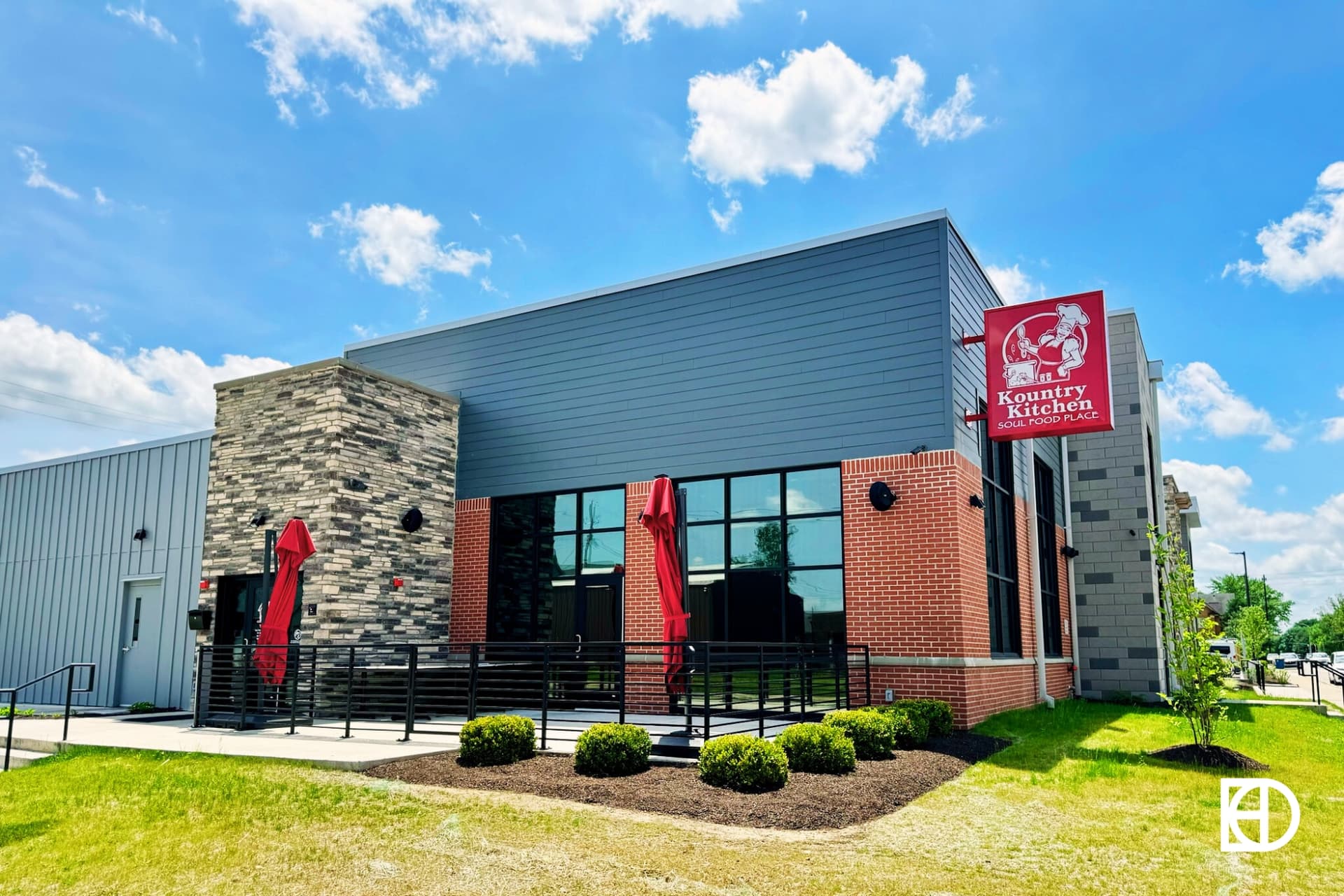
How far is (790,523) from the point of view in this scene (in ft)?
42.1

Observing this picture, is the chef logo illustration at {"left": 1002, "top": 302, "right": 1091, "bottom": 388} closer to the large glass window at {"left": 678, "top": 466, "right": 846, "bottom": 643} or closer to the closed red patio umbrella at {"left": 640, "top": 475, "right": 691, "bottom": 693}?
the large glass window at {"left": 678, "top": 466, "right": 846, "bottom": 643}

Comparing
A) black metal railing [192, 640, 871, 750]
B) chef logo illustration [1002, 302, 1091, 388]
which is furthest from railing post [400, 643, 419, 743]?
chef logo illustration [1002, 302, 1091, 388]

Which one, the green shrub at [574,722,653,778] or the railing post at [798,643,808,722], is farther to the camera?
the railing post at [798,643,808,722]

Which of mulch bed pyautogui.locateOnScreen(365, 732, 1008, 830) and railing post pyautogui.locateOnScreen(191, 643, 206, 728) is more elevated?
railing post pyautogui.locateOnScreen(191, 643, 206, 728)

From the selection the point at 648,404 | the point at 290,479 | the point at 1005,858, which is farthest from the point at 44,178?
the point at 1005,858

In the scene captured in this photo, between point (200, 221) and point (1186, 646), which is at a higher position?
point (200, 221)

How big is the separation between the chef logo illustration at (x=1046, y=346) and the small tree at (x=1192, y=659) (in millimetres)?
3157

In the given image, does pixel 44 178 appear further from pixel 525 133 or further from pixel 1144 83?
pixel 1144 83

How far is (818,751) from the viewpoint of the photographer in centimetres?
834

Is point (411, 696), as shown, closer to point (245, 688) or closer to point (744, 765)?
point (245, 688)

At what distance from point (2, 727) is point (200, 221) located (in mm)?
7435

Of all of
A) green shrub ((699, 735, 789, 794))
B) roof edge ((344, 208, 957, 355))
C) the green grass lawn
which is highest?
roof edge ((344, 208, 957, 355))

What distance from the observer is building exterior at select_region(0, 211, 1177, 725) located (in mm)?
12078

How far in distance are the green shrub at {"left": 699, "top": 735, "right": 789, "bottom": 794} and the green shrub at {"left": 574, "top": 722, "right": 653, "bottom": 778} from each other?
2.10 feet
